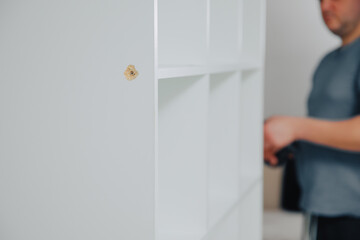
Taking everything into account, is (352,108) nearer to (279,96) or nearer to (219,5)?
(219,5)

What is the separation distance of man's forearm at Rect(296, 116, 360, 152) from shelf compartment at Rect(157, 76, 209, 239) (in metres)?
0.74

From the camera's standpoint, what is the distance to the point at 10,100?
31.9 inches

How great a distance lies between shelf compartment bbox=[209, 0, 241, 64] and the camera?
126 centimetres

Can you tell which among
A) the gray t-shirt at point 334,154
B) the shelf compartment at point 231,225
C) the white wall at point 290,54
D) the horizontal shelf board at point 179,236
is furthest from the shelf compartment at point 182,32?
the white wall at point 290,54

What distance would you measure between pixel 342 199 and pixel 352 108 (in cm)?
32

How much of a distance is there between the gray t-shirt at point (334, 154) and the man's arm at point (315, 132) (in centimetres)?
11

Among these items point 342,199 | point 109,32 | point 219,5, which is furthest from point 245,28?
point 109,32

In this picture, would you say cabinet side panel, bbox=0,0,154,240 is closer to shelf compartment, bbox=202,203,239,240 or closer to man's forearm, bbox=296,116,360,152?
shelf compartment, bbox=202,203,239,240

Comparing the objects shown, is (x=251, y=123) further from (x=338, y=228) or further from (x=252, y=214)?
(x=338, y=228)

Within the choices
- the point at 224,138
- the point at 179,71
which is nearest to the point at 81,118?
the point at 179,71

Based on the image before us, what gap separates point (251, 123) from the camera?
1.54 metres

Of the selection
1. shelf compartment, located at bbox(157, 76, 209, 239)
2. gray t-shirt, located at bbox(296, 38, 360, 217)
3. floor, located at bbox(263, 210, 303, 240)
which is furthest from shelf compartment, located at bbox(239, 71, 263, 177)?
→ floor, located at bbox(263, 210, 303, 240)

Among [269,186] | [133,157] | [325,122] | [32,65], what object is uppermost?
[32,65]

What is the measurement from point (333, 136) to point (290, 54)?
247 cm
